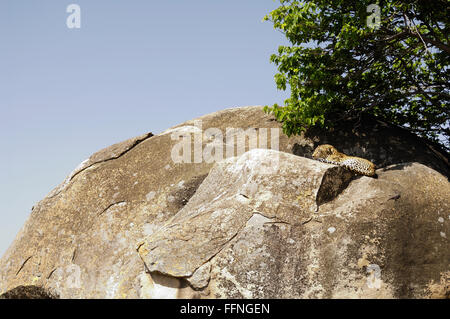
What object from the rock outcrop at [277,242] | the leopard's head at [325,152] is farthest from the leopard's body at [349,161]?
the rock outcrop at [277,242]

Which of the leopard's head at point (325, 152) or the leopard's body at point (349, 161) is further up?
the leopard's head at point (325, 152)

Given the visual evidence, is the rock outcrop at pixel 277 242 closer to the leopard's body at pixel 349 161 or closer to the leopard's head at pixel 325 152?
the leopard's body at pixel 349 161

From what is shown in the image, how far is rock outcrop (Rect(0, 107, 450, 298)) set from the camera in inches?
369

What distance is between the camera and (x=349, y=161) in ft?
37.8

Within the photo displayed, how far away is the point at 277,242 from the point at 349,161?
3.31 m

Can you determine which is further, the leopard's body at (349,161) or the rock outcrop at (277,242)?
the leopard's body at (349,161)

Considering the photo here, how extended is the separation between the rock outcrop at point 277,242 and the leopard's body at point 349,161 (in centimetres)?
35

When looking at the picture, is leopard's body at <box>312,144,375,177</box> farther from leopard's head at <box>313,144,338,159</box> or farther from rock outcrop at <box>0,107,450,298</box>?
rock outcrop at <box>0,107,450,298</box>

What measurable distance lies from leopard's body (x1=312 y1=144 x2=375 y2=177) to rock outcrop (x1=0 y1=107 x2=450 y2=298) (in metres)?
0.35

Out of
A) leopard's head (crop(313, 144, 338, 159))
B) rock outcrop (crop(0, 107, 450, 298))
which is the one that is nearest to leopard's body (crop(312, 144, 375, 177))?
leopard's head (crop(313, 144, 338, 159))

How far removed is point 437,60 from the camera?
16.4m

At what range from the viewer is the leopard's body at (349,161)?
37.2 feet

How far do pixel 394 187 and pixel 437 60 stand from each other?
812 cm

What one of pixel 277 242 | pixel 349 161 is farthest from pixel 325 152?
pixel 277 242
